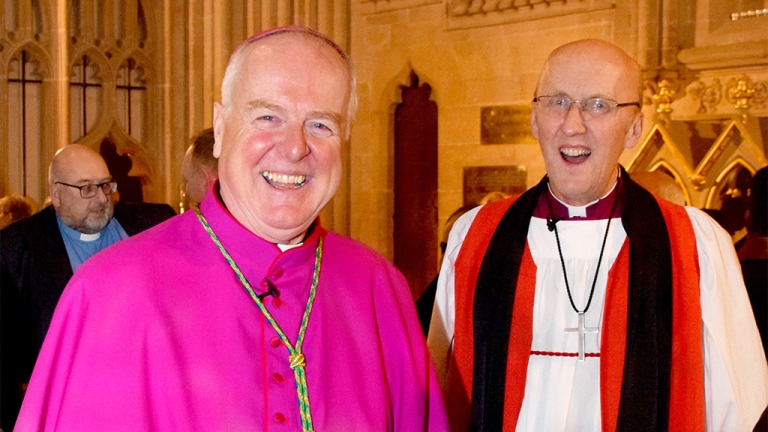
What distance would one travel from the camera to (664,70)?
789 centimetres

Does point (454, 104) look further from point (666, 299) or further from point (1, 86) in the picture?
point (666, 299)

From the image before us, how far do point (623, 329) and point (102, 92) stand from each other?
8.76 meters

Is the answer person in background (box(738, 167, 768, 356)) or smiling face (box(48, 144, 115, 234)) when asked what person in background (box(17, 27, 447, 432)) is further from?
smiling face (box(48, 144, 115, 234))

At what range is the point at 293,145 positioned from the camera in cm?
209

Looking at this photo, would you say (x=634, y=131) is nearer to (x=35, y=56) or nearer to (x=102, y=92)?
(x=35, y=56)

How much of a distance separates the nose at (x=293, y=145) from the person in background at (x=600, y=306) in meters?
1.03

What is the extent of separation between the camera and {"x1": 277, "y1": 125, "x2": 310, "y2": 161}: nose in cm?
208

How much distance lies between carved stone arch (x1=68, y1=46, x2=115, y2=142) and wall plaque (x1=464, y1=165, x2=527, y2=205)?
3.93 m

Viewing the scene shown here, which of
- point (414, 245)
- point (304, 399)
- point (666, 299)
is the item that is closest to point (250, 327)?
point (304, 399)

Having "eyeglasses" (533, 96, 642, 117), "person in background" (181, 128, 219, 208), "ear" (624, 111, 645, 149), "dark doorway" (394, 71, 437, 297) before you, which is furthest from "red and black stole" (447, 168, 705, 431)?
"dark doorway" (394, 71, 437, 297)

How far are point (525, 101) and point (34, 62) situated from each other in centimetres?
499

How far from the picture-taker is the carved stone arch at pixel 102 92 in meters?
10.6

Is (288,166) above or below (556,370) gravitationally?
above

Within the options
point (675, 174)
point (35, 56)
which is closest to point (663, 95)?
point (675, 174)
